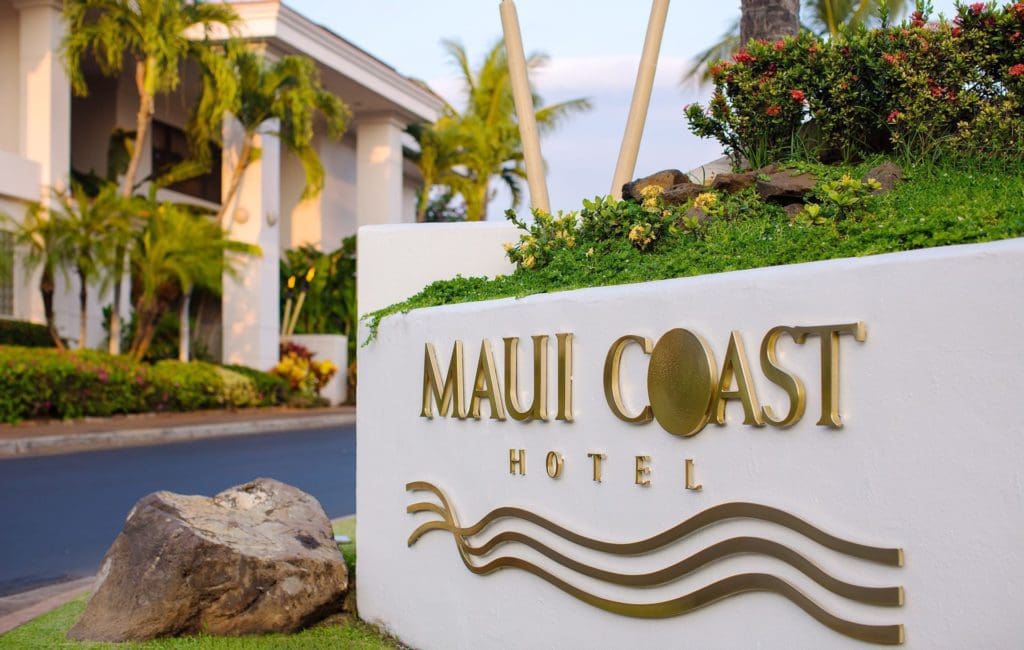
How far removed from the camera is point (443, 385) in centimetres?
615

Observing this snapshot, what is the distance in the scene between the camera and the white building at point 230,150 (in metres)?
20.7

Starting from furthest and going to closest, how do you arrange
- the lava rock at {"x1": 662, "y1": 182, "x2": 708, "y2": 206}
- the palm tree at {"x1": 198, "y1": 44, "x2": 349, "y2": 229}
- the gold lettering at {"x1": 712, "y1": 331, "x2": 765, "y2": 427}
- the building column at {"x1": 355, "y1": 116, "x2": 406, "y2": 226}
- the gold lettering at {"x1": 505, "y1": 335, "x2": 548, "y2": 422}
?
the building column at {"x1": 355, "y1": 116, "x2": 406, "y2": 226}
the palm tree at {"x1": 198, "y1": 44, "x2": 349, "y2": 229}
the lava rock at {"x1": 662, "y1": 182, "x2": 708, "y2": 206}
the gold lettering at {"x1": 505, "y1": 335, "x2": 548, "y2": 422}
the gold lettering at {"x1": 712, "y1": 331, "x2": 765, "y2": 427}

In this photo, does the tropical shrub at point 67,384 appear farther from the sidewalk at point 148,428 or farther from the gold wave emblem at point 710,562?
the gold wave emblem at point 710,562

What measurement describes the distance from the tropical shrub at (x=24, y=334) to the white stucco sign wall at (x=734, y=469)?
15.0 meters

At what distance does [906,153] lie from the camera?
6.28m

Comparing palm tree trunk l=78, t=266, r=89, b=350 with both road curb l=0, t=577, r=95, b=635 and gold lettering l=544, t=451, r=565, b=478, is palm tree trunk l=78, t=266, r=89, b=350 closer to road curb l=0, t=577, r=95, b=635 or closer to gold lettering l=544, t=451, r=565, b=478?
road curb l=0, t=577, r=95, b=635

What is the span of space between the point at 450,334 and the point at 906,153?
2.76 meters

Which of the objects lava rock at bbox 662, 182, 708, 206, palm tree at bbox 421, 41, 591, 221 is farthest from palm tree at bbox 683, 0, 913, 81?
lava rock at bbox 662, 182, 708, 206

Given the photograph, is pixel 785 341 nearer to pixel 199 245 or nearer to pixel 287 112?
pixel 199 245

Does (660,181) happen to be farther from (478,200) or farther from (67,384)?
(478,200)

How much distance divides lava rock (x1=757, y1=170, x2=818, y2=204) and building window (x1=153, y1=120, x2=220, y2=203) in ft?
72.1

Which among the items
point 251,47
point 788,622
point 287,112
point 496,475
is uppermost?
point 251,47

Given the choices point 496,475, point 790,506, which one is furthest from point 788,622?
point 496,475

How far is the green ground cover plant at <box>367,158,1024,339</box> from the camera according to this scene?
14.5 ft
